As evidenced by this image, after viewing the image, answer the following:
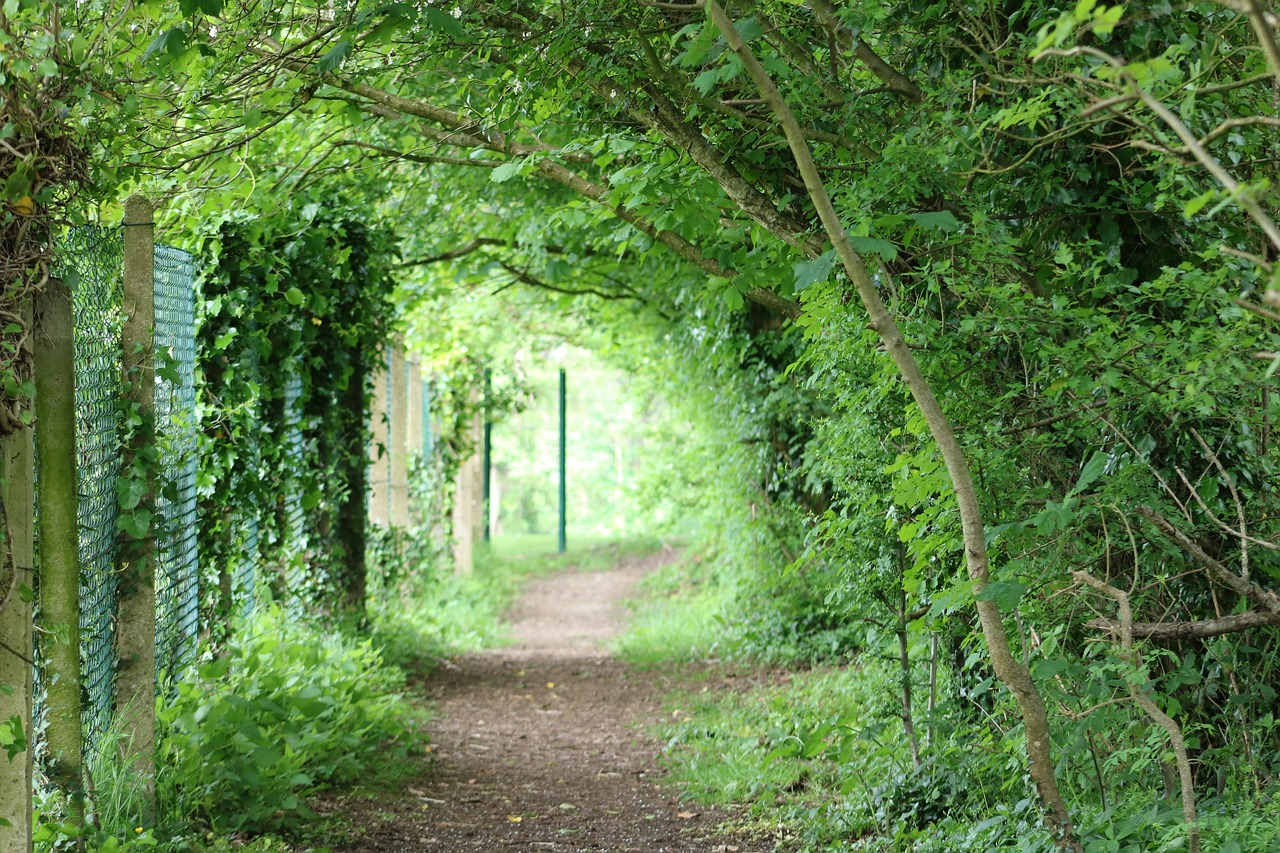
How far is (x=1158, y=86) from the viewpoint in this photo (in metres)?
2.83

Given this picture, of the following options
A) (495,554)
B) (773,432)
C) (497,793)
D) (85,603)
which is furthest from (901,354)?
(495,554)

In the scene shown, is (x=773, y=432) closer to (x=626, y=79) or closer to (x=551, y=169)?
(x=551, y=169)

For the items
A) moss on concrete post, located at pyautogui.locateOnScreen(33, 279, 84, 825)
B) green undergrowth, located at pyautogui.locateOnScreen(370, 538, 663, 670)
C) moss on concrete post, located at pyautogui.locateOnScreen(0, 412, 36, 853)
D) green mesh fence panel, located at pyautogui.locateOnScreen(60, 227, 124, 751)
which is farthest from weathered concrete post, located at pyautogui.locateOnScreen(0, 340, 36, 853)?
green undergrowth, located at pyautogui.locateOnScreen(370, 538, 663, 670)

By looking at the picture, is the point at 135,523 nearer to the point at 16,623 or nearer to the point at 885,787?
the point at 16,623

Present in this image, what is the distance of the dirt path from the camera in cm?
451

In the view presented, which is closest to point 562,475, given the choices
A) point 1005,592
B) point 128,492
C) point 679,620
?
point 679,620

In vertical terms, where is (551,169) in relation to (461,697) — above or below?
above

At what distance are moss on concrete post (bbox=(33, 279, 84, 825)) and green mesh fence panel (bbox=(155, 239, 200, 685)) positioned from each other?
0.60 m

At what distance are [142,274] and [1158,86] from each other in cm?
338

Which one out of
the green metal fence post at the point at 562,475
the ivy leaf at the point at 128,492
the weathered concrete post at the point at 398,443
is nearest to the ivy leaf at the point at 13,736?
the ivy leaf at the point at 128,492

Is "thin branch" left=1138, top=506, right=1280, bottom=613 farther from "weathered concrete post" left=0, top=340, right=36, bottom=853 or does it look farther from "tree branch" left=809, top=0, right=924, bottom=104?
"weathered concrete post" left=0, top=340, right=36, bottom=853

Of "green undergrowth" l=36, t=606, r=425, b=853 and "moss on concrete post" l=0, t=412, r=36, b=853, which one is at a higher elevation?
"moss on concrete post" l=0, t=412, r=36, b=853

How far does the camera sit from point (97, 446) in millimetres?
3713

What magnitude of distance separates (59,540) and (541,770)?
303 centimetres
